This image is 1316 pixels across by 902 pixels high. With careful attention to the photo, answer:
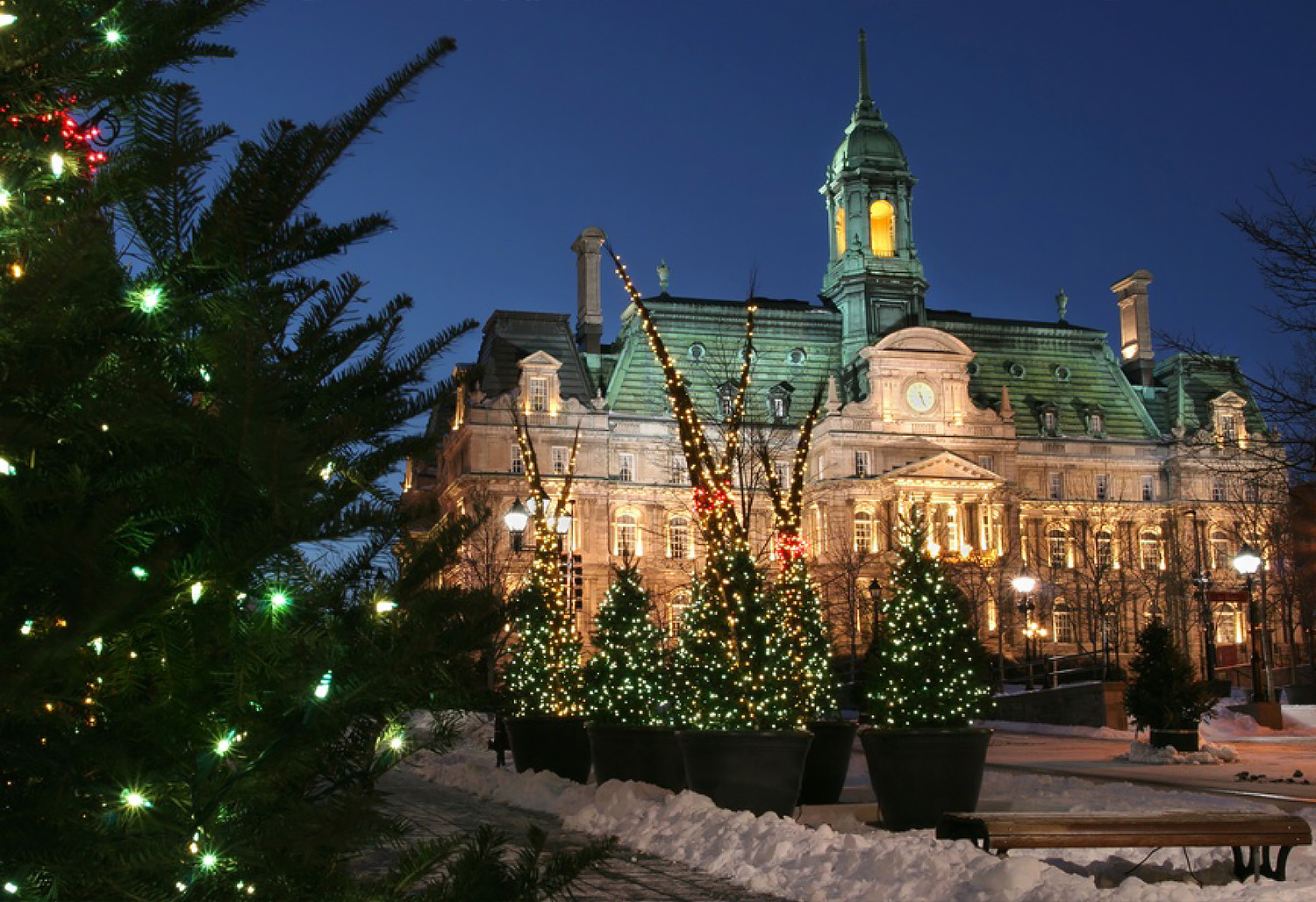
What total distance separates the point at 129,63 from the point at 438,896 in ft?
6.43

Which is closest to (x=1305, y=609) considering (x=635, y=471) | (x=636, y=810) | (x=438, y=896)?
(x=635, y=471)

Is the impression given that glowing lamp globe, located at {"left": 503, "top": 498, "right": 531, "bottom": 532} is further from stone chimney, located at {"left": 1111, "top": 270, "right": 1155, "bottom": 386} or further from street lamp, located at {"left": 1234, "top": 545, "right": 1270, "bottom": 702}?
stone chimney, located at {"left": 1111, "top": 270, "right": 1155, "bottom": 386}

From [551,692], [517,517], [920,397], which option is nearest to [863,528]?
[920,397]

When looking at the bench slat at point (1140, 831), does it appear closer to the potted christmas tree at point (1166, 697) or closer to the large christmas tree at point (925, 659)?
the large christmas tree at point (925, 659)

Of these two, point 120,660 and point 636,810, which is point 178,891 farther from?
point 636,810

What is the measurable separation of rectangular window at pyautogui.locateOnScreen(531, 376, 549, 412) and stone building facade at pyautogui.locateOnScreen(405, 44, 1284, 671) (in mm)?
88

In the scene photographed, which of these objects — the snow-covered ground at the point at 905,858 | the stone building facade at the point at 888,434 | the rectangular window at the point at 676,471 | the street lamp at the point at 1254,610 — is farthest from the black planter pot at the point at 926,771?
the rectangular window at the point at 676,471

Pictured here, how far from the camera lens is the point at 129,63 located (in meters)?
3.43

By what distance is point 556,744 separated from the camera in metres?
19.7

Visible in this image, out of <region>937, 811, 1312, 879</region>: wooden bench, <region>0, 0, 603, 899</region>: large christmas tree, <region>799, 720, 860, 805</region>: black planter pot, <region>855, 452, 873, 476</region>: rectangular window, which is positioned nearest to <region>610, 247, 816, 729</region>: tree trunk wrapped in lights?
<region>799, 720, 860, 805</region>: black planter pot

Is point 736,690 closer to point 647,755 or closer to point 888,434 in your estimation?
point 647,755

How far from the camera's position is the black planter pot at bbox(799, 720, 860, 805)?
16156 mm

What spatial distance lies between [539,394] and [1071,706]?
1526 inches

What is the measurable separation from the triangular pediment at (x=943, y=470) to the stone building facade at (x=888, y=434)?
8 centimetres
